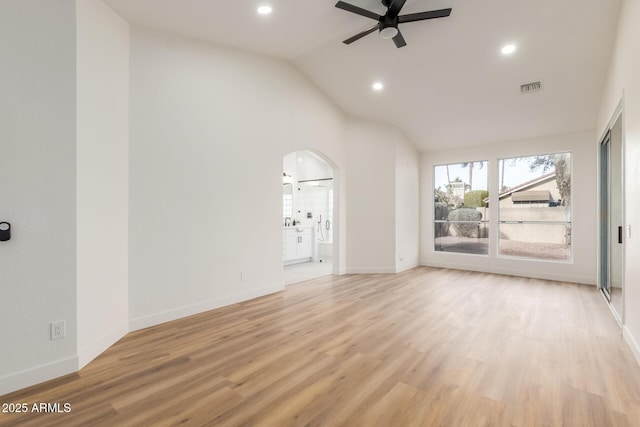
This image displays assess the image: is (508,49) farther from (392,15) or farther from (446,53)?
(392,15)

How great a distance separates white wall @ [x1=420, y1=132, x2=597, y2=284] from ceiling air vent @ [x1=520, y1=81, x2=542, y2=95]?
1757 millimetres

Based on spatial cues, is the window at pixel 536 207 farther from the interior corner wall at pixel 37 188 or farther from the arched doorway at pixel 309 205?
the interior corner wall at pixel 37 188

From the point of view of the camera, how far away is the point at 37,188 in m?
2.31

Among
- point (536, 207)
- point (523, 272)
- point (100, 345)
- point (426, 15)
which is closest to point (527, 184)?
point (536, 207)

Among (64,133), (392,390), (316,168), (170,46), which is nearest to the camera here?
(392,390)

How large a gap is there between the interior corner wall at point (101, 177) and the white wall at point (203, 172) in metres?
0.15

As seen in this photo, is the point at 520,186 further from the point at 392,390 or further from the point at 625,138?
the point at 392,390

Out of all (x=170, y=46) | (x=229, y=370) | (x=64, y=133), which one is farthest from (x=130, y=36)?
(x=229, y=370)

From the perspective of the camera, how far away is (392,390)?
2199 millimetres

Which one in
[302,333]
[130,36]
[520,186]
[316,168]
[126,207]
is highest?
[130,36]

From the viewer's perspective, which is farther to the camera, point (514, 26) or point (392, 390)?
point (514, 26)

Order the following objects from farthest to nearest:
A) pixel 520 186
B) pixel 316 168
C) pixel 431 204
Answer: pixel 316 168 < pixel 431 204 < pixel 520 186

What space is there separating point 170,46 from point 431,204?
240 inches

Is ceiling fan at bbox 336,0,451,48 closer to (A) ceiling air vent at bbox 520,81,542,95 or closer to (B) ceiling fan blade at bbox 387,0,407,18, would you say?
(B) ceiling fan blade at bbox 387,0,407,18
